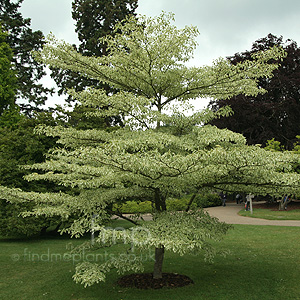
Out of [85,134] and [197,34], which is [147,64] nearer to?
[197,34]

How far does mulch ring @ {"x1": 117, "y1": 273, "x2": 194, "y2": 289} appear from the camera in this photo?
23.3 feet

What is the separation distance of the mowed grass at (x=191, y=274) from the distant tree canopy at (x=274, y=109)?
43.4 ft

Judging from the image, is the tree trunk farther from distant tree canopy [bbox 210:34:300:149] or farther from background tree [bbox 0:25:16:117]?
distant tree canopy [bbox 210:34:300:149]

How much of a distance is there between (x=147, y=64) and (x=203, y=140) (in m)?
2.16

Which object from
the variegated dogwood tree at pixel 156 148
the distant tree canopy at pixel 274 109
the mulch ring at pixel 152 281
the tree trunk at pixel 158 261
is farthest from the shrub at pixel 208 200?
the variegated dogwood tree at pixel 156 148

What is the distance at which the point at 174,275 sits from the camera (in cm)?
785

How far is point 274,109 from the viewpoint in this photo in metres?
23.8

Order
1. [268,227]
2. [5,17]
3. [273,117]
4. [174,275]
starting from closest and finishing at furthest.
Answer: [174,275]
[268,227]
[273,117]
[5,17]

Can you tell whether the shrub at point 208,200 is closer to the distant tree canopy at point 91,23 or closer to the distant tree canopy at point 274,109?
the distant tree canopy at point 274,109

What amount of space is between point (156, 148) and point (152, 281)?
11.7ft

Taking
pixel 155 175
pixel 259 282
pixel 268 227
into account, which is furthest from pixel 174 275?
pixel 268 227

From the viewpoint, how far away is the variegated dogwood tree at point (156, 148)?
517cm

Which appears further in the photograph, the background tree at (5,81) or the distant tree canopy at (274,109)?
the distant tree canopy at (274,109)

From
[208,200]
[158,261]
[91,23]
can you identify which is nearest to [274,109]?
[208,200]
